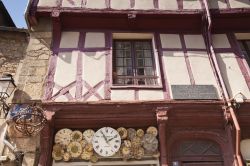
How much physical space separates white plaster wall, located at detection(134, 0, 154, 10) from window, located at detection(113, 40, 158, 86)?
818 mm

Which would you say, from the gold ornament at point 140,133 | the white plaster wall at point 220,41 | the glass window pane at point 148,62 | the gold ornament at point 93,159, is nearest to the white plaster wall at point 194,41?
the white plaster wall at point 220,41

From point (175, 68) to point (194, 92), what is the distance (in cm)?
74

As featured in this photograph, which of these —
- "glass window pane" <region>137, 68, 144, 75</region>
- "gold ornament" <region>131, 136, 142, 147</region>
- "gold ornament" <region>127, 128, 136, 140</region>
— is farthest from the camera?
"glass window pane" <region>137, 68, 144, 75</region>

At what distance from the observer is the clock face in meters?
5.89

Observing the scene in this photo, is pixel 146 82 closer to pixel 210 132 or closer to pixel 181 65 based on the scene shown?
pixel 181 65

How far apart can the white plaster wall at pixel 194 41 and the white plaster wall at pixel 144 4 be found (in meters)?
1.15

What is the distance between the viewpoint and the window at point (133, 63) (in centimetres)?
700

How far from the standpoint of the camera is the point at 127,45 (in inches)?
304

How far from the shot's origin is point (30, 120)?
5.84 meters

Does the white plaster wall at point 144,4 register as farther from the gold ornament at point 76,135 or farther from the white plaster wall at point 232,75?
the gold ornament at point 76,135

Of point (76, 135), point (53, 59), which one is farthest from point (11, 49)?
point (76, 135)

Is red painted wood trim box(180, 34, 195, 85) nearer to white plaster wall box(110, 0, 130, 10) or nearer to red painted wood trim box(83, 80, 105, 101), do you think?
white plaster wall box(110, 0, 130, 10)

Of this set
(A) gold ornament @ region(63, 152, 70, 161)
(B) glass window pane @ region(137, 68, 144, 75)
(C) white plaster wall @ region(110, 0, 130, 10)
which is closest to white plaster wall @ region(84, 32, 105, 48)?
(C) white plaster wall @ region(110, 0, 130, 10)

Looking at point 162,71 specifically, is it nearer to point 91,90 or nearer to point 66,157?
point 91,90
